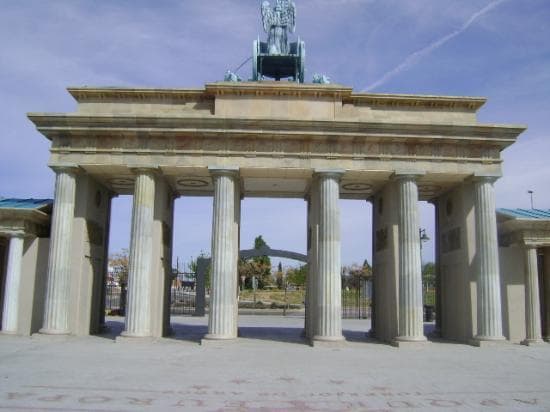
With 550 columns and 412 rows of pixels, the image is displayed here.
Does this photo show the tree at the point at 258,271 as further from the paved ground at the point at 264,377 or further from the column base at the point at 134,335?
the paved ground at the point at 264,377

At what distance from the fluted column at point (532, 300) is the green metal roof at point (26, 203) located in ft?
68.1

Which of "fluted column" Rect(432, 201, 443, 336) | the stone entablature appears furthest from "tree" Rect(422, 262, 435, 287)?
the stone entablature

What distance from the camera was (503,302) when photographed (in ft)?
76.6

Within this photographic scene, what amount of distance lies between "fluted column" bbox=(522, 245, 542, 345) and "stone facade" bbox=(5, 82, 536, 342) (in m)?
1.82

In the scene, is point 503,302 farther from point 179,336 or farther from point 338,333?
point 179,336

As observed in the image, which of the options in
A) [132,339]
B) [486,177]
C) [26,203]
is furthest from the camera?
[26,203]

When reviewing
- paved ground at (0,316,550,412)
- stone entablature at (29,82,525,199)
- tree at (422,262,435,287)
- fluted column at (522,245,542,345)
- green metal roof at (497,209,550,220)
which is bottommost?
paved ground at (0,316,550,412)

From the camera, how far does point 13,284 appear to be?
22.0 metres

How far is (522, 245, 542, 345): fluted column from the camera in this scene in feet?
72.9

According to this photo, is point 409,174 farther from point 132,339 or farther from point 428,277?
point 428,277

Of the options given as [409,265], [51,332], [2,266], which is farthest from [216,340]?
[2,266]

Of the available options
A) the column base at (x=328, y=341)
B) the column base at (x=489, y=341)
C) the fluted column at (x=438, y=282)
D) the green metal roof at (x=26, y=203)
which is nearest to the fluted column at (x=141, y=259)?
the green metal roof at (x=26, y=203)

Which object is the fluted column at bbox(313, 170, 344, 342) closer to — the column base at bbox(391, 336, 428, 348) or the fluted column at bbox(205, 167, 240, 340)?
the column base at bbox(391, 336, 428, 348)

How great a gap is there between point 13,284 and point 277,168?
38.7ft
